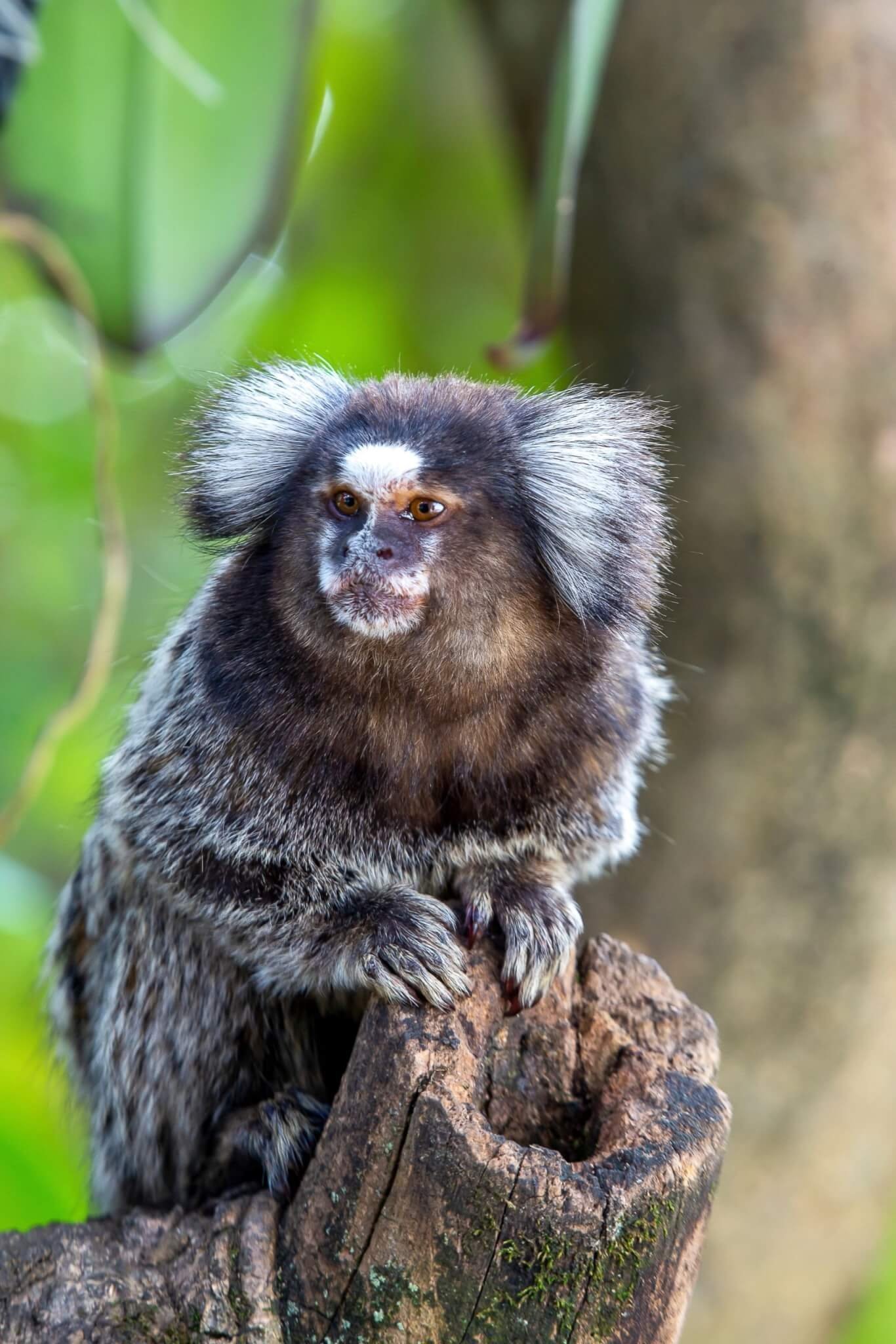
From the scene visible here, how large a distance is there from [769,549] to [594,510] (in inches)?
46.7

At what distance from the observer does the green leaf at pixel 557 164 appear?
2.11 m

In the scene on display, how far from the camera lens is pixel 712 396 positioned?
2893 mm

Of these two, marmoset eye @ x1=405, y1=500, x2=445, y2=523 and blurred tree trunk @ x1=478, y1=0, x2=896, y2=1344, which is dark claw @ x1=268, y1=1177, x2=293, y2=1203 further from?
blurred tree trunk @ x1=478, y1=0, x2=896, y2=1344

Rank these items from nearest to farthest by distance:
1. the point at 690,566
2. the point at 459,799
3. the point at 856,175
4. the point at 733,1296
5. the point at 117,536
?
the point at 459,799 < the point at 117,536 < the point at 856,175 < the point at 690,566 < the point at 733,1296

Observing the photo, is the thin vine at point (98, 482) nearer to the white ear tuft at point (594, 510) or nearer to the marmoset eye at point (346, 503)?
the marmoset eye at point (346, 503)

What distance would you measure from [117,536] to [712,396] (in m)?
1.35

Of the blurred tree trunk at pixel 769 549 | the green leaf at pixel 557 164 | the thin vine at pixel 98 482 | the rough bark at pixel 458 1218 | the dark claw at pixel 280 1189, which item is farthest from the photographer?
the blurred tree trunk at pixel 769 549

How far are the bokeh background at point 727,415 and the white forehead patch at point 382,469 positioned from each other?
0.81 metres

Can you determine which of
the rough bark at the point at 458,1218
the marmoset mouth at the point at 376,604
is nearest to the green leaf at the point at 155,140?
the marmoset mouth at the point at 376,604

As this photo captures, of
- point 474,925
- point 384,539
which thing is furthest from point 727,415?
point 474,925

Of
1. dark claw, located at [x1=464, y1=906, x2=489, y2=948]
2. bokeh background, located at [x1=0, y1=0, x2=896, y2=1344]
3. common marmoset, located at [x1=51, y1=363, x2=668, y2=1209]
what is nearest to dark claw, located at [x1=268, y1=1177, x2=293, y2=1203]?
common marmoset, located at [x1=51, y1=363, x2=668, y2=1209]

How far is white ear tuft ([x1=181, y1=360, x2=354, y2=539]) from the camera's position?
192 cm

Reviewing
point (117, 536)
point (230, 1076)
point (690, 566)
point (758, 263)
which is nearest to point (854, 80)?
point (758, 263)

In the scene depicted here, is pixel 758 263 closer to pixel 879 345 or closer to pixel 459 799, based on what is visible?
pixel 879 345
